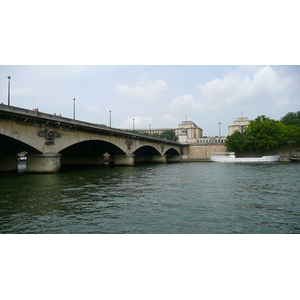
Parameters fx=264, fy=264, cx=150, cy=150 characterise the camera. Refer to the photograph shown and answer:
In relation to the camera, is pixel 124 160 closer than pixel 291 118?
Yes

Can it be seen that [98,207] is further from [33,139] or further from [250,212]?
[33,139]

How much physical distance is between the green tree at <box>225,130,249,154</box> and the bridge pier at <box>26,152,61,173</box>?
2563 inches

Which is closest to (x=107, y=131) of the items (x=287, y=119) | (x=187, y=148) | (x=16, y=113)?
(x=16, y=113)

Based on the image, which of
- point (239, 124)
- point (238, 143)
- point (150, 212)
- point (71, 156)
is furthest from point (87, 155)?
point (239, 124)

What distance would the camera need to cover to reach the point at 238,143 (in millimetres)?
82938

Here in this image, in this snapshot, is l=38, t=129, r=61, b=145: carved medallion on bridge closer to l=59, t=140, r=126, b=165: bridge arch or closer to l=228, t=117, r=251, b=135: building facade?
l=59, t=140, r=126, b=165: bridge arch

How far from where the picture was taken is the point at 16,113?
2425cm

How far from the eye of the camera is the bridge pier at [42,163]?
28.8 meters

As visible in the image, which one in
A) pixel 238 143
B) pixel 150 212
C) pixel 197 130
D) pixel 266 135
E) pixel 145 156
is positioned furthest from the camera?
pixel 197 130

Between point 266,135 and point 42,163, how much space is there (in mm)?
66905

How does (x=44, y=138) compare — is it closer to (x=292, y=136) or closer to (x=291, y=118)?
(x=292, y=136)

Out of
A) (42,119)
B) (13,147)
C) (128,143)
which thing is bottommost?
(13,147)
